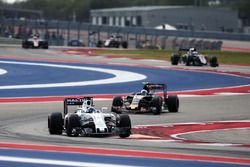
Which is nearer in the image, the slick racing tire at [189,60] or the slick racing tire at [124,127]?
the slick racing tire at [124,127]

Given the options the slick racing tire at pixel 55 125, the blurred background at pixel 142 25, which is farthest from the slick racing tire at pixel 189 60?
the slick racing tire at pixel 55 125

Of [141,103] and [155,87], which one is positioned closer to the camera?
[141,103]

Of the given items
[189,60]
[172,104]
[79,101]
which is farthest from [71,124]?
[189,60]

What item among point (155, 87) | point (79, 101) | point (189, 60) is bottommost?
point (189, 60)

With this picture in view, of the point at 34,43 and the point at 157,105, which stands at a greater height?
the point at 157,105

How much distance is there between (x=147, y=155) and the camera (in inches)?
621

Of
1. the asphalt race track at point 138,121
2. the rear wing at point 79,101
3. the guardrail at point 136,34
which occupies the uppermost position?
the rear wing at point 79,101

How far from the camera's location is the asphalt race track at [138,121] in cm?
1559

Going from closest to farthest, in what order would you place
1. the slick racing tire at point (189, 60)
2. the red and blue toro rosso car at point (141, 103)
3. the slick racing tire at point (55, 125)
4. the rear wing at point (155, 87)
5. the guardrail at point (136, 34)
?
the slick racing tire at point (55, 125), the red and blue toro rosso car at point (141, 103), the rear wing at point (155, 87), the slick racing tire at point (189, 60), the guardrail at point (136, 34)

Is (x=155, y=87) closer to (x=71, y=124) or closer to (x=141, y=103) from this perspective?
(x=141, y=103)

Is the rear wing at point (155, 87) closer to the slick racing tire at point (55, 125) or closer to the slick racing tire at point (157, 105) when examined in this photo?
the slick racing tire at point (157, 105)

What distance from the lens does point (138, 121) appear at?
80.6 ft

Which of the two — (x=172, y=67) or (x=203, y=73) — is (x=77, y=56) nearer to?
(x=172, y=67)

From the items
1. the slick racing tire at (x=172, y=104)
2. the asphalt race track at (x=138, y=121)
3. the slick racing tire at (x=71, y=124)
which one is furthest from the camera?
the slick racing tire at (x=172, y=104)
